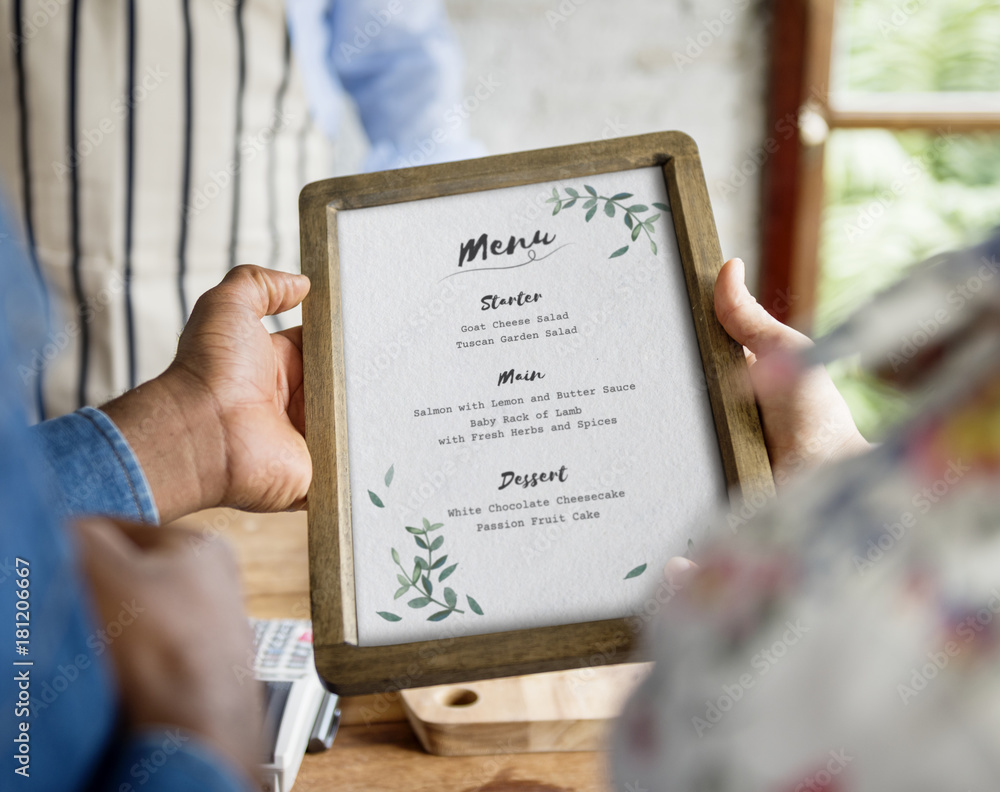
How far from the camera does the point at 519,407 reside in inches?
25.5

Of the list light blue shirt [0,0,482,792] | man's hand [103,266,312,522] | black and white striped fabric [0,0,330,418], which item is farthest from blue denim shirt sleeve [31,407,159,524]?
black and white striped fabric [0,0,330,418]

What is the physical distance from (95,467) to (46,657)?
1.36ft

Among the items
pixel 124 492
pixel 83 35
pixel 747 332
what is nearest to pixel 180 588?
pixel 124 492

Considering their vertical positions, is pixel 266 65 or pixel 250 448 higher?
pixel 266 65

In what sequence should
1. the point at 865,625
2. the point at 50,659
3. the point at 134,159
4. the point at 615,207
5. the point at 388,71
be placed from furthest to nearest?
the point at 388,71, the point at 134,159, the point at 615,207, the point at 50,659, the point at 865,625

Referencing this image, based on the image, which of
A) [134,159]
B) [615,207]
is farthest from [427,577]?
[134,159]

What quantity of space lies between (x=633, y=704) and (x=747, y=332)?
51 cm

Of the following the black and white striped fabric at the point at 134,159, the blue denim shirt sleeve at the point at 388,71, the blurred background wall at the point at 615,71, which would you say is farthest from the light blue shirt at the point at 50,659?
the blurred background wall at the point at 615,71

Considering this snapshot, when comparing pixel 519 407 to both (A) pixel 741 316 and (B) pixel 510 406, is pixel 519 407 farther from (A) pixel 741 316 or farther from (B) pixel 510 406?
(A) pixel 741 316

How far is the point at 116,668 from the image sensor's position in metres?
0.33

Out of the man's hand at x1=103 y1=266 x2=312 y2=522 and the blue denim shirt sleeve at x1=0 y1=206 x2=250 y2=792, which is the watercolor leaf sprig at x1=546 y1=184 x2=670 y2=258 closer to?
the man's hand at x1=103 y1=266 x2=312 y2=522

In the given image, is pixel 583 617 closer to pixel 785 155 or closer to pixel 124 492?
pixel 124 492

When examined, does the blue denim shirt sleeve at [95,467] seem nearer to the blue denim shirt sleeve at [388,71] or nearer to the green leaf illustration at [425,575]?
the green leaf illustration at [425,575]

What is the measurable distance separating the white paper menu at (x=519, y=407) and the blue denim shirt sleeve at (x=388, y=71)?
94 centimetres
